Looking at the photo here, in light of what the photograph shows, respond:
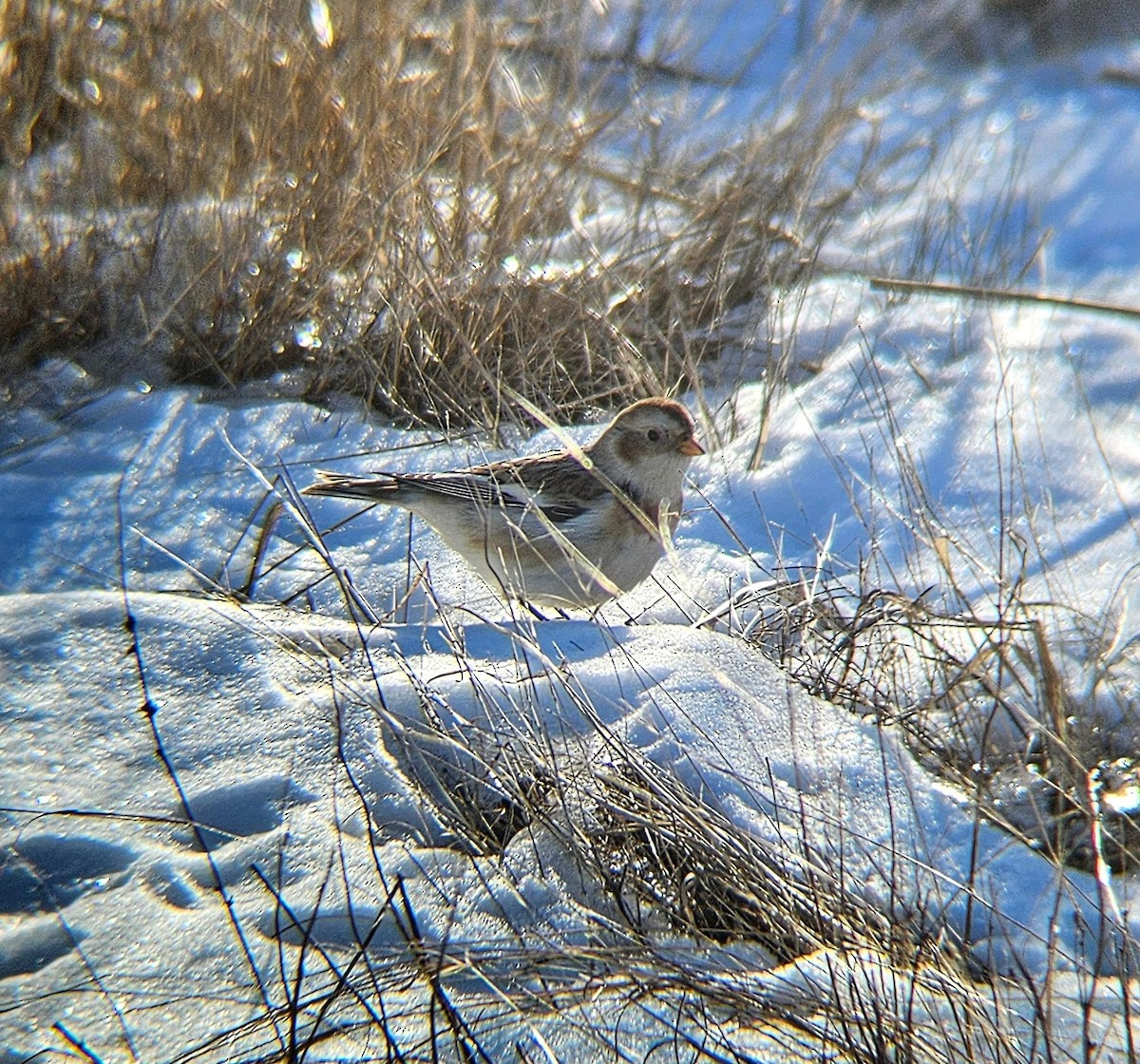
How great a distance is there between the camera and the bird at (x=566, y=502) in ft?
9.93

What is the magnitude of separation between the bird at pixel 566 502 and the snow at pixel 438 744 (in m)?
0.13

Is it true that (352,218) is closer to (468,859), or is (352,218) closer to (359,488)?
(359,488)

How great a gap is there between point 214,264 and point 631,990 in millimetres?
3148

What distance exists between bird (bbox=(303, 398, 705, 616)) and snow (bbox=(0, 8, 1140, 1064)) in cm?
13

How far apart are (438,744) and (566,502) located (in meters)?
1.30

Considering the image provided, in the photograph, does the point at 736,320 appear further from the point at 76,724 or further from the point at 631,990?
the point at 631,990

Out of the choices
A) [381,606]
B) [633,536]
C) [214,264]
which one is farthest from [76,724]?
[214,264]

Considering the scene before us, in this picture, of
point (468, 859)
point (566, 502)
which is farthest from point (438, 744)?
point (566, 502)

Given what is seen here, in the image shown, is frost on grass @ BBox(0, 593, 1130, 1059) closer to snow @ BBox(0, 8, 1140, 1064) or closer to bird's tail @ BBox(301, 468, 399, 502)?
snow @ BBox(0, 8, 1140, 1064)

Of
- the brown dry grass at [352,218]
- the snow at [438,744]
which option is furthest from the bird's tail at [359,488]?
the brown dry grass at [352,218]

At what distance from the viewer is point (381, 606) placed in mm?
3016

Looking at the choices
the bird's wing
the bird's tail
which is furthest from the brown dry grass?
the bird's tail

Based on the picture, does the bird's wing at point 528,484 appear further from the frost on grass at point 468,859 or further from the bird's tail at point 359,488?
the frost on grass at point 468,859

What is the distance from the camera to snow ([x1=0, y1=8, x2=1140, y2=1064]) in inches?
61.4
